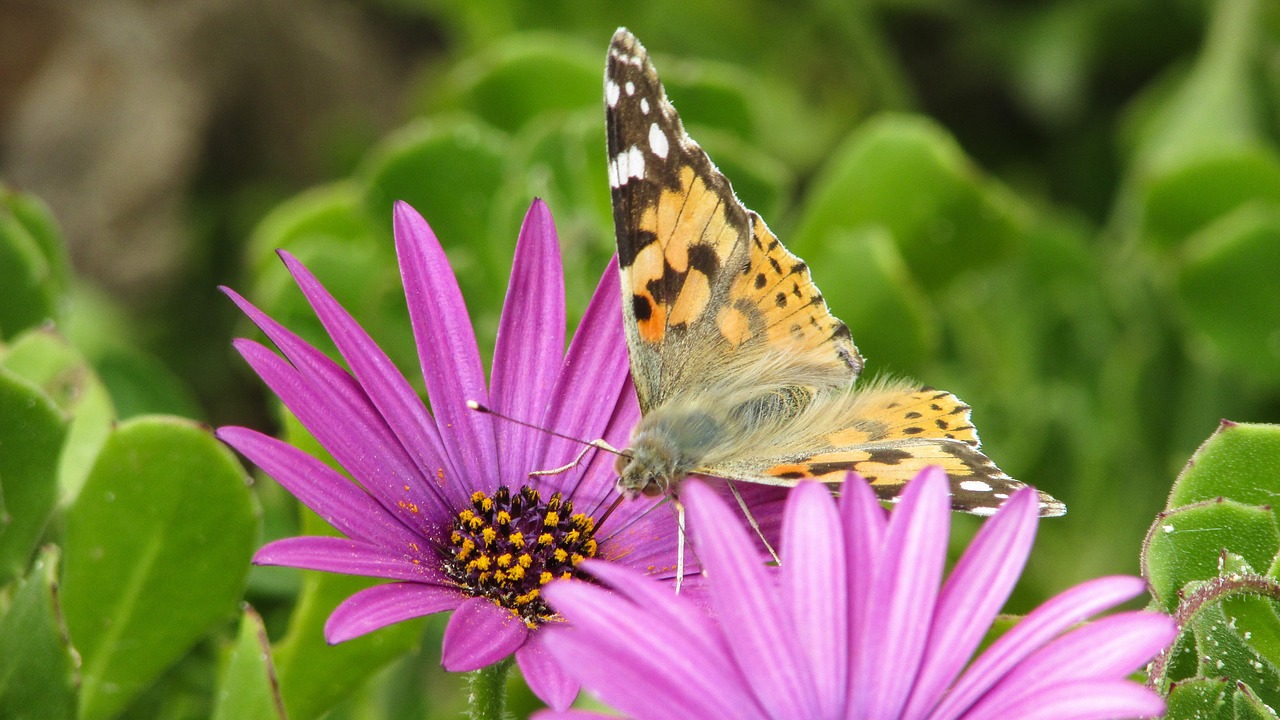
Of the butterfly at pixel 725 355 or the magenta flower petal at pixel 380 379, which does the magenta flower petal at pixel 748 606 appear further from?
the magenta flower petal at pixel 380 379

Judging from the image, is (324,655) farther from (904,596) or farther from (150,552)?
(904,596)

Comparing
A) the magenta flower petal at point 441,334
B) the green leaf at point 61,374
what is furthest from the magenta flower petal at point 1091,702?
the green leaf at point 61,374

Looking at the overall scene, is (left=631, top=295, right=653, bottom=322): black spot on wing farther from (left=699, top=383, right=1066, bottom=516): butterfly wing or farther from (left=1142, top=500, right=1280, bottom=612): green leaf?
(left=1142, top=500, right=1280, bottom=612): green leaf

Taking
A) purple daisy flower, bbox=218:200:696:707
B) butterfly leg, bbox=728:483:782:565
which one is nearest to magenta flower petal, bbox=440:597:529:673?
purple daisy flower, bbox=218:200:696:707

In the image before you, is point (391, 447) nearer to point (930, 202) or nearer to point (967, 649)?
point (967, 649)

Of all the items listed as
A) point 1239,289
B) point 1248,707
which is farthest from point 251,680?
point 1239,289

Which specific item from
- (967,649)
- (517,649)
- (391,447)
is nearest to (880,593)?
(967,649)
